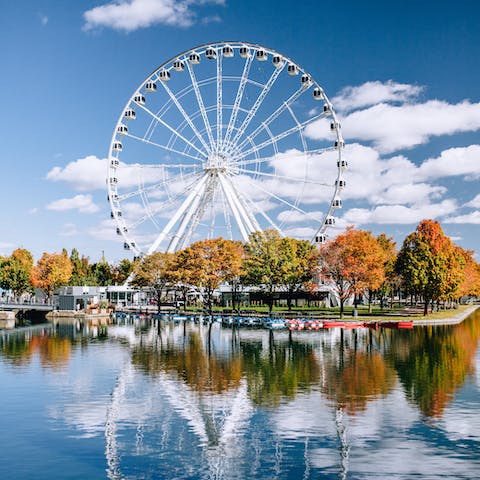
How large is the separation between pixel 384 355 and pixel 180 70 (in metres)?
58.4

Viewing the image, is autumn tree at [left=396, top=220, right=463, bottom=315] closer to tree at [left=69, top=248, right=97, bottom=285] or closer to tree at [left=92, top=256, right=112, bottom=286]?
tree at [left=69, top=248, right=97, bottom=285]

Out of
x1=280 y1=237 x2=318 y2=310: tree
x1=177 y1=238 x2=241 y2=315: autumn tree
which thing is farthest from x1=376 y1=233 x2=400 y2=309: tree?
x1=177 y1=238 x2=241 y2=315: autumn tree

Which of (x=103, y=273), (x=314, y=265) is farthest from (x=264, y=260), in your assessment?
(x=103, y=273)

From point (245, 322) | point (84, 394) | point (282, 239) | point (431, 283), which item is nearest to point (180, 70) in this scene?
point (282, 239)

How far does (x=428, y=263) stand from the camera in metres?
95.1

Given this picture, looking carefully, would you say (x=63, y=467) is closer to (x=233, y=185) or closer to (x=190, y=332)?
(x=190, y=332)

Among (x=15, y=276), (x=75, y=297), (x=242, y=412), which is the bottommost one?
(x=242, y=412)

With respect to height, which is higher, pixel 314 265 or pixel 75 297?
pixel 314 265

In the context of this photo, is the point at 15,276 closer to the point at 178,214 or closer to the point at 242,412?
the point at 178,214

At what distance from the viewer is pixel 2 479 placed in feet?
75.1

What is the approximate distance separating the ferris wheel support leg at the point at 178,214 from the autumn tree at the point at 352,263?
68.4 feet

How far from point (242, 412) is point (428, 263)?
69.1m

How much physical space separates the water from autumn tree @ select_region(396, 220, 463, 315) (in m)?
34.7

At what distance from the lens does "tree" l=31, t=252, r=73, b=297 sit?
142 m
